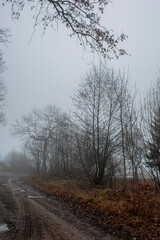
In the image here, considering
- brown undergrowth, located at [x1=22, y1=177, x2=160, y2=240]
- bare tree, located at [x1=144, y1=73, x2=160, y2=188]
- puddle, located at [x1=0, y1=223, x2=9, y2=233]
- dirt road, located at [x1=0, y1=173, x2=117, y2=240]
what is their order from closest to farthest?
dirt road, located at [x1=0, y1=173, x2=117, y2=240] < puddle, located at [x1=0, y1=223, x2=9, y2=233] < brown undergrowth, located at [x1=22, y1=177, x2=160, y2=240] < bare tree, located at [x1=144, y1=73, x2=160, y2=188]

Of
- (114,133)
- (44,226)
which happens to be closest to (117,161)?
(114,133)

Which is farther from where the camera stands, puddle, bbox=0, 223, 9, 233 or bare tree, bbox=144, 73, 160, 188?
bare tree, bbox=144, 73, 160, 188

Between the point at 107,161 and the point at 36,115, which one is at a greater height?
the point at 36,115

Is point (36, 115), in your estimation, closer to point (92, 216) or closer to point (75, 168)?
point (75, 168)

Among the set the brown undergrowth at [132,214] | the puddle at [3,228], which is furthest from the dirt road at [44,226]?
the brown undergrowth at [132,214]

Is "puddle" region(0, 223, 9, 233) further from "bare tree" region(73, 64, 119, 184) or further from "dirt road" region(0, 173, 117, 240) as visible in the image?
"bare tree" region(73, 64, 119, 184)

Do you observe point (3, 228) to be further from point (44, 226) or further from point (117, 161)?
point (117, 161)

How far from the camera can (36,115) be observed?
3562 cm

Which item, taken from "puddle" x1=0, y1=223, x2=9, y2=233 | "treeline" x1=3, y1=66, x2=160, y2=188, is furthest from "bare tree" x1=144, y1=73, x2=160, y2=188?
"puddle" x1=0, y1=223, x2=9, y2=233

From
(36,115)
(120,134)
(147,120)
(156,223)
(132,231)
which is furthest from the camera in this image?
(36,115)

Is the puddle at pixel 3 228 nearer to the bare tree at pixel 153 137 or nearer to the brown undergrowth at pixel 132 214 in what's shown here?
the brown undergrowth at pixel 132 214

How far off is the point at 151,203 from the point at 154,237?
2075 mm

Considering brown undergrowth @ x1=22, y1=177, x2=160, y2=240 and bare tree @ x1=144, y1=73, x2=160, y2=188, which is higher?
bare tree @ x1=144, y1=73, x2=160, y2=188

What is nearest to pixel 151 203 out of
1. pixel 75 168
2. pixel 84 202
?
pixel 84 202
